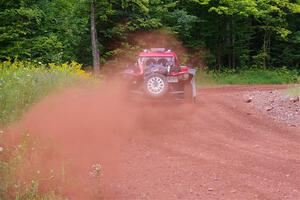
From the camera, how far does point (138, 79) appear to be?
13.5 m

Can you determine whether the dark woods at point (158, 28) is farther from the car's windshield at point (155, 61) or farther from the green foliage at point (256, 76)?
the car's windshield at point (155, 61)

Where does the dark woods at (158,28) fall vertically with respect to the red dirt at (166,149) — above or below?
above

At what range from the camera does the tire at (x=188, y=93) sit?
14.1 m

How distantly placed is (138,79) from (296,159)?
661cm

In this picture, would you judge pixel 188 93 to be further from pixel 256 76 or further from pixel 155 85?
pixel 256 76

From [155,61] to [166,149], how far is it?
6415mm

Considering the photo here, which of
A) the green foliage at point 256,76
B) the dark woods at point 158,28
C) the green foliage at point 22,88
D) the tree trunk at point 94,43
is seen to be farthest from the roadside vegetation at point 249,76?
the green foliage at point 22,88

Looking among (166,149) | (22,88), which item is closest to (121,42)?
(22,88)

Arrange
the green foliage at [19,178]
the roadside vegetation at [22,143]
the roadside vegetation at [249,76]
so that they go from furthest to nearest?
the roadside vegetation at [249,76], the roadside vegetation at [22,143], the green foliage at [19,178]

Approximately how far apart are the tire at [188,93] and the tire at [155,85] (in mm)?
1135

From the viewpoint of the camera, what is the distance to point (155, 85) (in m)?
13.0

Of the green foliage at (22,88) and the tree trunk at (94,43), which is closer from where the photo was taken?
the green foliage at (22,88)

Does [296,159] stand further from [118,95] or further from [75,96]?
[118,95]

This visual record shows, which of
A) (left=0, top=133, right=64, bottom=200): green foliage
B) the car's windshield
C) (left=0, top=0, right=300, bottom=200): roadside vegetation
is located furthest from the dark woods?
(left=0, top=133, right=64, bottom=200): green foliage
